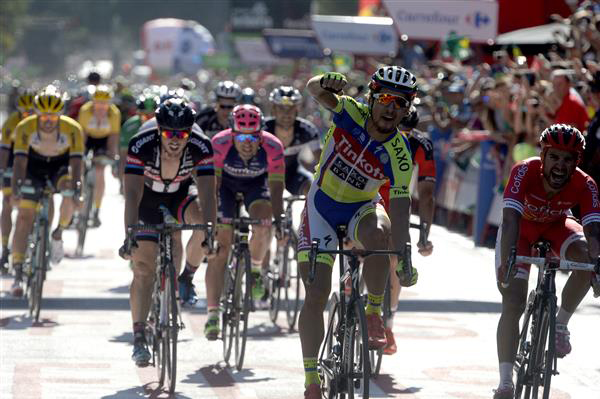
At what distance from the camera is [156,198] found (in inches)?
430

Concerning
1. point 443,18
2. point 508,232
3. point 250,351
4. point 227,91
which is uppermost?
point 443,18

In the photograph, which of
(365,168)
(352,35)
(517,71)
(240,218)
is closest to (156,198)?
(240,218)

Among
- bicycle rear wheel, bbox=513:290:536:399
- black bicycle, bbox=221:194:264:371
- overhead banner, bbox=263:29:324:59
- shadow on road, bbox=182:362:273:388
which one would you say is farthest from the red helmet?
overhead banner, bbox=263:29:324:59

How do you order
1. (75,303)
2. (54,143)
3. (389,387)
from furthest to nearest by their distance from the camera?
(54,143) → (75,303) → (389,387)

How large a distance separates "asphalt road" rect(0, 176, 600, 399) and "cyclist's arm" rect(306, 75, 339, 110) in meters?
2.21

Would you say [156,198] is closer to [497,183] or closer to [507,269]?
[507,269]

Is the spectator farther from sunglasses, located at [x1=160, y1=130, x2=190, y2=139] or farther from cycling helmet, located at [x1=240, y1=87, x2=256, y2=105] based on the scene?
sunglasses, located at [x1=160, y1=130, x2=190, y2=139]

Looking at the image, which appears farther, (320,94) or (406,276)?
(320,94)

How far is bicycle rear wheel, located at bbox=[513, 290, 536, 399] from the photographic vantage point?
8430mm

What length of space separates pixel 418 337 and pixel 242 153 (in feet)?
6.93

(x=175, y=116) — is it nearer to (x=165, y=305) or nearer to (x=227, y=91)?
(x=165, y=305)

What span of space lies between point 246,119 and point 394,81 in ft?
11.4

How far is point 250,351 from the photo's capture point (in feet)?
38.7

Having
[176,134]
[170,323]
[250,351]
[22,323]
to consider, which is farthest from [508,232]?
[22,323]
